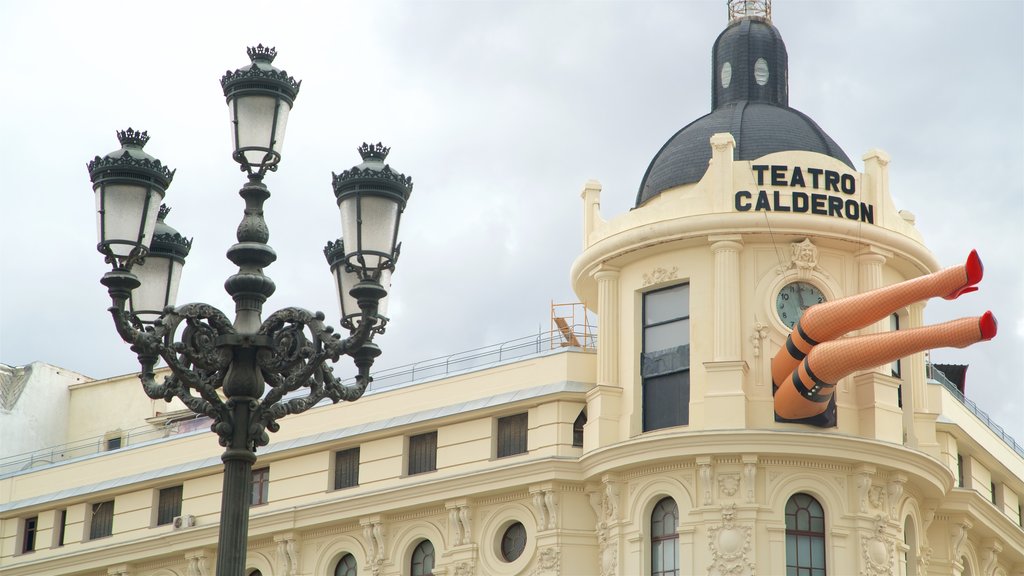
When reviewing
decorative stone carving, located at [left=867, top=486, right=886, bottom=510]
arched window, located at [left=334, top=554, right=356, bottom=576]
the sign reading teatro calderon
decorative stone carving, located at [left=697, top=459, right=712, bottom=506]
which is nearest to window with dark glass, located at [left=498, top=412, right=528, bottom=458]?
arched window, located at [left=334, top=554, right=356, bottom=576]

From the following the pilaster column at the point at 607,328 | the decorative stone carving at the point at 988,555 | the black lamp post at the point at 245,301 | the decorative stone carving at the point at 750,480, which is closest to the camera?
the black lamp post at the point at 245,301

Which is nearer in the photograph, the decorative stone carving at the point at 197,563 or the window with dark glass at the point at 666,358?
the window with dark glass at the point at 666,358

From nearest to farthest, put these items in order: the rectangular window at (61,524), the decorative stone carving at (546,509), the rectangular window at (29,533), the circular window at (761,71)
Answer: the decorative stone carving at (546,509)
the circular window at (761,71)
the rectangular window at (61,524)
the rectangular window at (29,533)

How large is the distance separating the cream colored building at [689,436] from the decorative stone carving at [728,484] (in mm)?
52

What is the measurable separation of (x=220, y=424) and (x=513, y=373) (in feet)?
90.5

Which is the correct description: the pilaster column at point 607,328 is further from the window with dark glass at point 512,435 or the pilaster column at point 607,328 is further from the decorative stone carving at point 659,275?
the window with dark glass at point 512,435

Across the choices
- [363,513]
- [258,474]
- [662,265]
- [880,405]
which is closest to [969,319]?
[880,405]

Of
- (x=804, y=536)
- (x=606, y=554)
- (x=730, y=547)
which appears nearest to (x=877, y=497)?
(x=804, y=536)

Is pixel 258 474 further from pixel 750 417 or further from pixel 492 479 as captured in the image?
pixel 750 417

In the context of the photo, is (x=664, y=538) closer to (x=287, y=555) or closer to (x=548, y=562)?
(x=548, y=562)

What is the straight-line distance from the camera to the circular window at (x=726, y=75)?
45250mm

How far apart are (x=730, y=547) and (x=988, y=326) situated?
7.93 meters

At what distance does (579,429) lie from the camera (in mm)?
42812

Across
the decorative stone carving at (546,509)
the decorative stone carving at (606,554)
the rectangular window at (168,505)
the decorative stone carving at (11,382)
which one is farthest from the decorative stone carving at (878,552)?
the decorative stone carving at (11,382)
